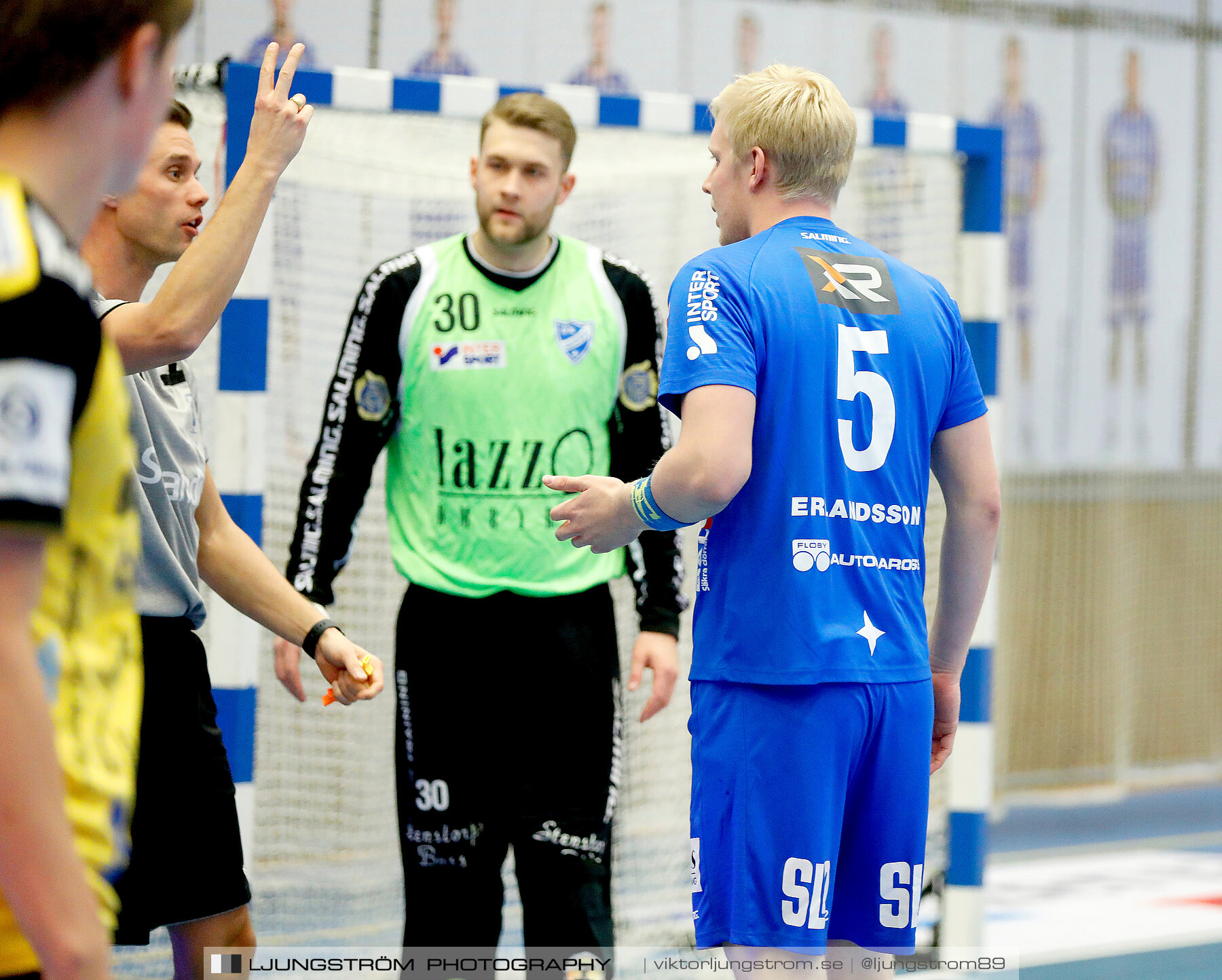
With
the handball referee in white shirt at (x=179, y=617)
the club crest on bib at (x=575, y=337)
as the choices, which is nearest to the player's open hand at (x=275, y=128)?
the handball referee in white shirt at (x=179, y=617)

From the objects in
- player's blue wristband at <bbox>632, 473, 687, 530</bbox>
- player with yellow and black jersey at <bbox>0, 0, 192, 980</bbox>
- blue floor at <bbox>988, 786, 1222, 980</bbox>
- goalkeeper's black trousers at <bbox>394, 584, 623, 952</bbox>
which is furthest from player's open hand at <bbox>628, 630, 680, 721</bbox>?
blue floor at <bbox>988, 786, 1222, 980</bbox>

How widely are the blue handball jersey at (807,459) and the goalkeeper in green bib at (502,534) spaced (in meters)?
0.87

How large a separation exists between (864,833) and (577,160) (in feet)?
8.95

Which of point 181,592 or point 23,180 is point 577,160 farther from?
point 23,180

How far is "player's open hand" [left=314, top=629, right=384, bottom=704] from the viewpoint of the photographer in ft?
7.66

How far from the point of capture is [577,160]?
433 cm

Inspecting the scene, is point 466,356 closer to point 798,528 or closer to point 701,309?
point 701,309

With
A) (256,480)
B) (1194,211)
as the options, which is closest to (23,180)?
(256,480)

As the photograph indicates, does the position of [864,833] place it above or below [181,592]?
below

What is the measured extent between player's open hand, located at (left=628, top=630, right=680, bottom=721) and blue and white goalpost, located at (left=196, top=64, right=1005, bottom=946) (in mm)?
997

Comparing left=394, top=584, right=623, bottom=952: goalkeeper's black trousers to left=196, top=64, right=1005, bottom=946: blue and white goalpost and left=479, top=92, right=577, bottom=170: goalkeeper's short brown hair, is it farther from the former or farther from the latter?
left=479, top=92, right=577, bottom=170: goalkeeper's short brown hair

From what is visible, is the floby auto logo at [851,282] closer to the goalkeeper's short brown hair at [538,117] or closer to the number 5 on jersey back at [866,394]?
the number 5 on jersey back at [866,394]

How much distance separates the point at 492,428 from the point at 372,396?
30cm

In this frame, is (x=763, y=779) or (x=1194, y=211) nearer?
(x=763, y=779)
